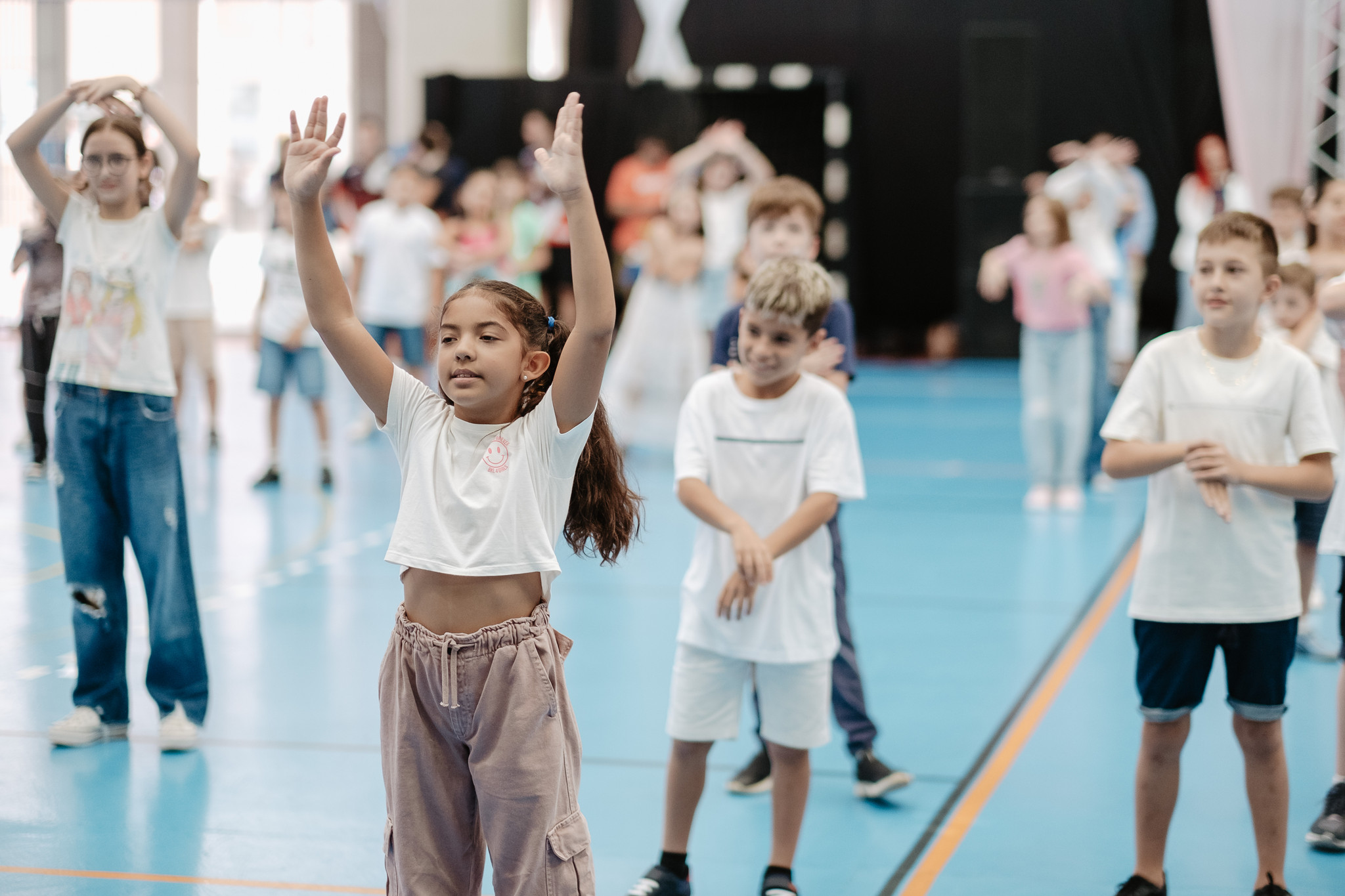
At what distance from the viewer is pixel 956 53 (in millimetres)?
16203

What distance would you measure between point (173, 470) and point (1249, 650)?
2.61 meters

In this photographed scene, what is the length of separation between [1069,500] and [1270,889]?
493cm

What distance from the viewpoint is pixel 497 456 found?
2.17 m

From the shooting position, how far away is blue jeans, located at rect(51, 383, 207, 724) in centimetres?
359

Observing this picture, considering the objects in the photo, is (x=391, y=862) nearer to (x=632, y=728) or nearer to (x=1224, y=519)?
(x=1224, y=519)

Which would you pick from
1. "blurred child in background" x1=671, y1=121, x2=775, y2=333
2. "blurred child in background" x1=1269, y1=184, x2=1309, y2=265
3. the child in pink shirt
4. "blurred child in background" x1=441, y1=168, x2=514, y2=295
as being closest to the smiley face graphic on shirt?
"blurred child in background" x1=1269, y1=184, x2=1309, y2=265

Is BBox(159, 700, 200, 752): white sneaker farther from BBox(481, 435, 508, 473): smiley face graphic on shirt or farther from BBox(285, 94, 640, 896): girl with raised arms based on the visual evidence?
BBox(481, 435, 508, 473): smiley face graphic on shirt

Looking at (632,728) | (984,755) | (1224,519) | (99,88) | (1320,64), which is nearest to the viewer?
(1224,519)

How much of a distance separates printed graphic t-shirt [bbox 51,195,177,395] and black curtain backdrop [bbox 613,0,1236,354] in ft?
42.1

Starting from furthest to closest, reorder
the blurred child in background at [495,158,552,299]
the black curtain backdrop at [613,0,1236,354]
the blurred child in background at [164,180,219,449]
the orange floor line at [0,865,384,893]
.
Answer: the black curtain backdrop at [613,0,1236,354] → the blurred child in background at [495,158,552,299] → the blurred child in background at [164,180,219,449] → the orange floor line at [0,865,384,893]

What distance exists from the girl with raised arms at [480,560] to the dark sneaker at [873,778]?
4.76ft

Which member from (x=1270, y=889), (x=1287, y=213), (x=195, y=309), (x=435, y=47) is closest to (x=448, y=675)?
(x=1270, y=889)

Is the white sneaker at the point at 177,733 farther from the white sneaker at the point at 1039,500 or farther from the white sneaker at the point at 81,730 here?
the white sneaker at the point at 1039,500

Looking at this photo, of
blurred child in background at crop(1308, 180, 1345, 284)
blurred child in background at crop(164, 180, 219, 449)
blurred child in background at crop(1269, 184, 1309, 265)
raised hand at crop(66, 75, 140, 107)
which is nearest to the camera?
raised hand at crop(66, 75, 140, 107)
